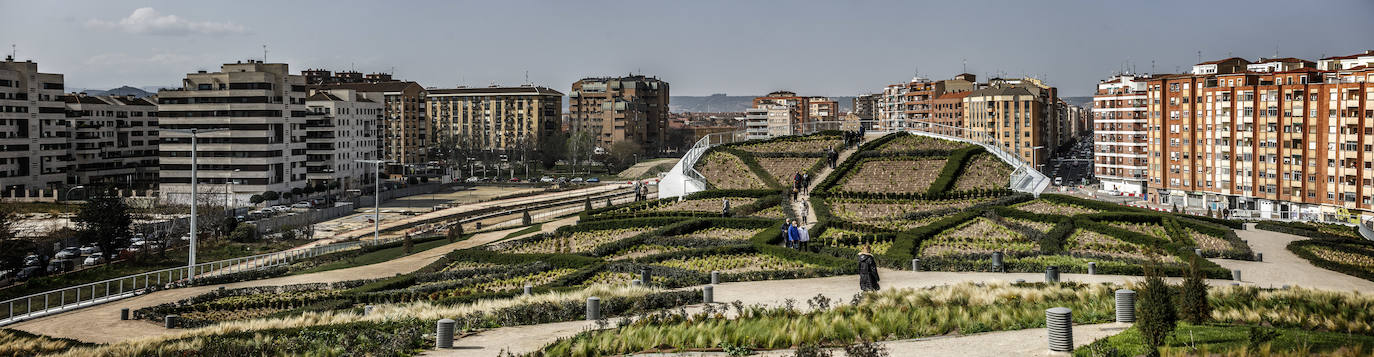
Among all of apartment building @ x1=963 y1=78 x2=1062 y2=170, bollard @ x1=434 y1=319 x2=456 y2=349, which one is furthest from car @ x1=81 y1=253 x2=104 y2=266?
apartment building @ x1=963 y1=78 x2=1062 y2=170

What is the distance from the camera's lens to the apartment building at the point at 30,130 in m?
88.6

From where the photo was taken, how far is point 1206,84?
75438 mm

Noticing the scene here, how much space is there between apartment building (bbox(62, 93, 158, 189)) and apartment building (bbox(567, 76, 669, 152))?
6362 centimetres

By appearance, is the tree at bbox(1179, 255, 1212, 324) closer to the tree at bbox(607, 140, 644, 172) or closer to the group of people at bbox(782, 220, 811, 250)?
the group of people at bbox(782, 220, 811, 250)

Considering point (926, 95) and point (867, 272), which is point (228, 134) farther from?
point (926, 95)

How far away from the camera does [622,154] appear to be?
152 m

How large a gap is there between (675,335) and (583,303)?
4.66 meters

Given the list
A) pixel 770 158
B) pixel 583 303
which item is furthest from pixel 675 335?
pixel 770 158

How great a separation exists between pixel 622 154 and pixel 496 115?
26793 mm

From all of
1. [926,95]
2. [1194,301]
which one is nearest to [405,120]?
[926,95]

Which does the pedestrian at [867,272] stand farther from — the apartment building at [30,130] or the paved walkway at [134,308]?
the apartment building at [30,130]

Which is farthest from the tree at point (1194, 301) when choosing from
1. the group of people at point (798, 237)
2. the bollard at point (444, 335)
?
the group of people at point (798, 237)

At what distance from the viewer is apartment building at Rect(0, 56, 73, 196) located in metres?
88.6

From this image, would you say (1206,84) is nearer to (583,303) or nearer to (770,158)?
(770,158)
